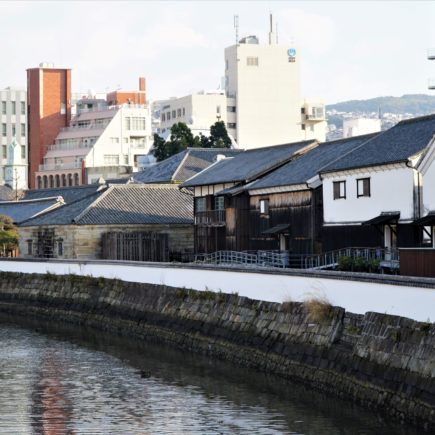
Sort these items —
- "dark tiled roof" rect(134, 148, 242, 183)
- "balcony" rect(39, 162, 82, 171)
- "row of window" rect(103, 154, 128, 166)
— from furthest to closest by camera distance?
1. "row of window" rect(103, 154, 128, 166)
2. "balcony" rect(39, 162, 82, 171)
3. "dark tiled roof" rect(134, 148, 242, 183)

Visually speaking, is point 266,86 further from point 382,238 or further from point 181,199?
point 382,238

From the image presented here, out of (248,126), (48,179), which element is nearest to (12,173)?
(48,179)

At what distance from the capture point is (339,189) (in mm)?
48406

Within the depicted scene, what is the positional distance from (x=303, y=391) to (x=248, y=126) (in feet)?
390

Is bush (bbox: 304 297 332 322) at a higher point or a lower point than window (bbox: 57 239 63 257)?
lower

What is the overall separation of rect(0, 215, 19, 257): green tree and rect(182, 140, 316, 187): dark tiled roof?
12.4 m

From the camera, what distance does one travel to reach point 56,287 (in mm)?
55094

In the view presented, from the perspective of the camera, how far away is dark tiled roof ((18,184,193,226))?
214 ft

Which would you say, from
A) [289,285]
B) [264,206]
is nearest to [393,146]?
[264,206]

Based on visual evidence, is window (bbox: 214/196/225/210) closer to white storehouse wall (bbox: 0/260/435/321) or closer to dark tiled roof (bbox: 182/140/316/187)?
dark tiled roof (bbox: 182/140/316/187)

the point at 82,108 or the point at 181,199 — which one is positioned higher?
the point at 82,108

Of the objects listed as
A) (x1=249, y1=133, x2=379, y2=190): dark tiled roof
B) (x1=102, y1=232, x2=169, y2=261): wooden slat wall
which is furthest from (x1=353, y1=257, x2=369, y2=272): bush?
(x1=102, y1=232, x2=169, y2=261): wooden slat wall

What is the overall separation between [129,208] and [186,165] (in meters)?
13.2

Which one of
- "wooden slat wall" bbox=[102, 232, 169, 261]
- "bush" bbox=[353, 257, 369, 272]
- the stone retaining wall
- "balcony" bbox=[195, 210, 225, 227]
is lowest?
the stone retaining wall
